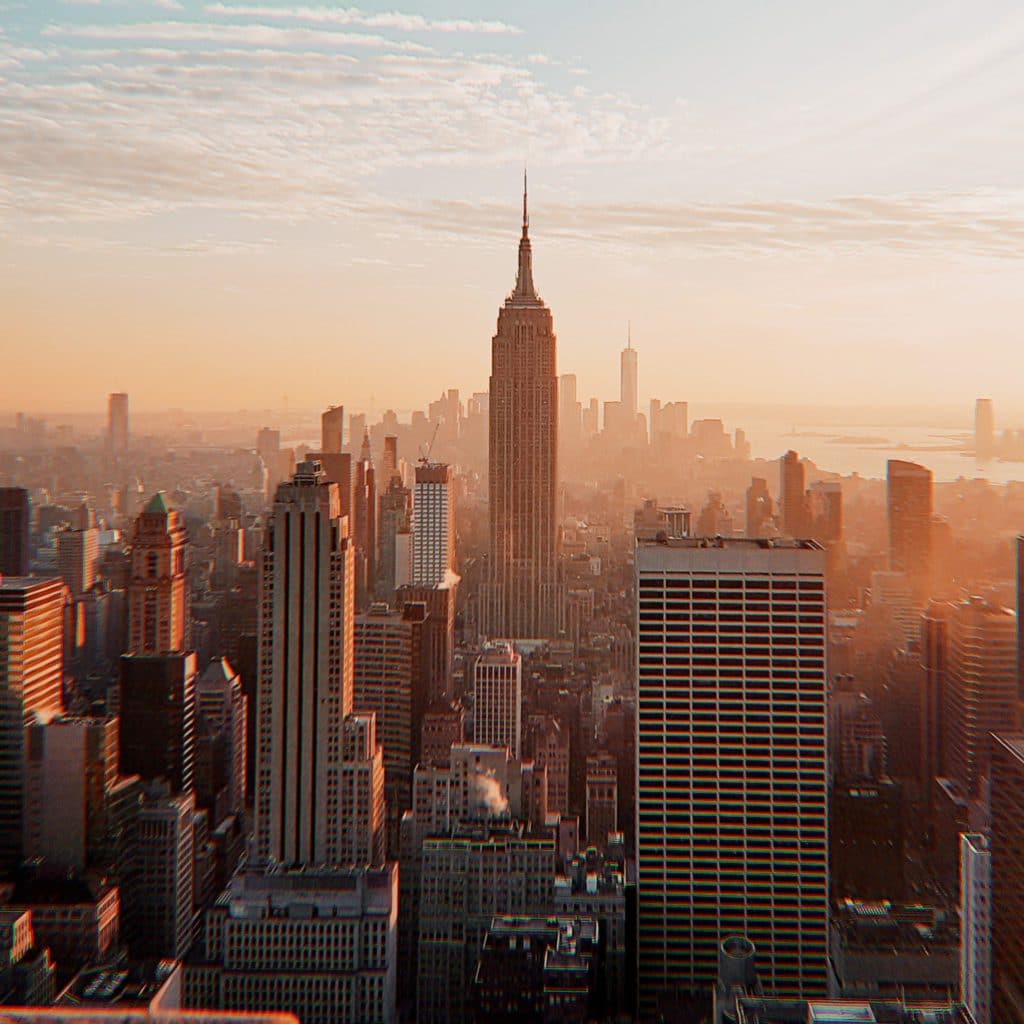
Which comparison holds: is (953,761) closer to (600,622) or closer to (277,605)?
(277,605)

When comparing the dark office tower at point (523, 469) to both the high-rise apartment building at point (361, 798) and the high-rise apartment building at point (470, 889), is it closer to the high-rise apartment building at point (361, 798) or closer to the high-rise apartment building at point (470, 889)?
the high-rise apartment building at point (361, 798)

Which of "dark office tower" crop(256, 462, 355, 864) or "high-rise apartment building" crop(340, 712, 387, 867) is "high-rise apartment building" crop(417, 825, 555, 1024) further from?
"dark office tower" crop(256, 462, 355, 864)

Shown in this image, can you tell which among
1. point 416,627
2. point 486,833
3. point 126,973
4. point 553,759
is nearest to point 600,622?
point 416,627

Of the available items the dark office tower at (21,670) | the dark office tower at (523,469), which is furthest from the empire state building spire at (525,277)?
the dark office tower at (21,670)

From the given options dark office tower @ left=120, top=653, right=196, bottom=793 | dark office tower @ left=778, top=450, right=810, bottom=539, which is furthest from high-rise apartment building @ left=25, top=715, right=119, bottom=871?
dark office tower @ left=778, top=450, right=810, bottom=539

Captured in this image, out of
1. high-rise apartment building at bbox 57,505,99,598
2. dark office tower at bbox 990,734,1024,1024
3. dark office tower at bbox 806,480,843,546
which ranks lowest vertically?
dark office tower at bbox 990,734,1024,1024

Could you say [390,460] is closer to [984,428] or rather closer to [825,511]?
[825,511]
